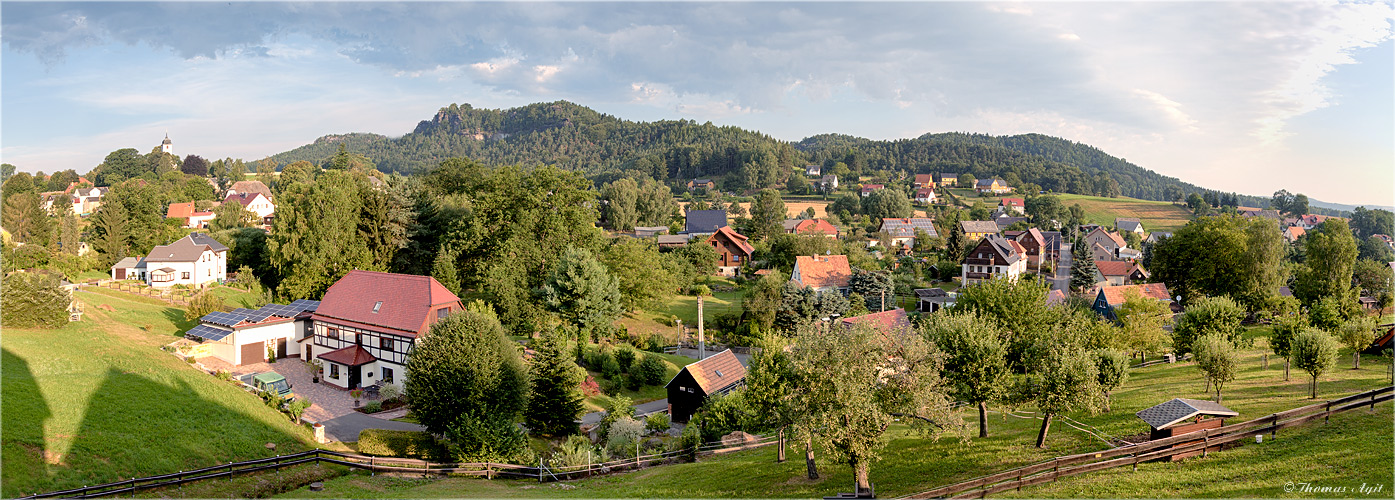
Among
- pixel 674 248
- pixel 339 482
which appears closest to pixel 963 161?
pixel 674 248

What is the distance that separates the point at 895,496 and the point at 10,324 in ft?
113

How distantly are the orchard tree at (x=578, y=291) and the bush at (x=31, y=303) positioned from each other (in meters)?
21.6

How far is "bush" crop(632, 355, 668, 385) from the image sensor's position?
116 feet

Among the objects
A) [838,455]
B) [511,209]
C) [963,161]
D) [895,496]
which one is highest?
[963,161]

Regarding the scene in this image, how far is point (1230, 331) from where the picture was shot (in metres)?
28.7

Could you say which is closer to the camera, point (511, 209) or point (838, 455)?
point (838, 455)

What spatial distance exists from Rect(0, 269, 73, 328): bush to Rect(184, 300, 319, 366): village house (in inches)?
230

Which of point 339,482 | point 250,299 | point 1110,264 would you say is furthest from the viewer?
point 1110,264

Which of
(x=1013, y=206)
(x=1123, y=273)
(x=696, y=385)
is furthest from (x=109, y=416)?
(x=1013, y=206)

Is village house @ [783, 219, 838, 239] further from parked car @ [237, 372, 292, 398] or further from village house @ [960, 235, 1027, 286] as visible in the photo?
parked car @ [237, 372, 292, 398]

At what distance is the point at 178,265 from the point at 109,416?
114 ft

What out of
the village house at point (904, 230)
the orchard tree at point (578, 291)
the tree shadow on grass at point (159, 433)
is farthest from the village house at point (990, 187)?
the tree shadow on grass at point (159, 433)

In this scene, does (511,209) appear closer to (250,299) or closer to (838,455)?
(250,299)

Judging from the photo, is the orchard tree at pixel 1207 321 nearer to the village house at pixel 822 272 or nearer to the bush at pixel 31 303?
the village house at pixel 822 272
